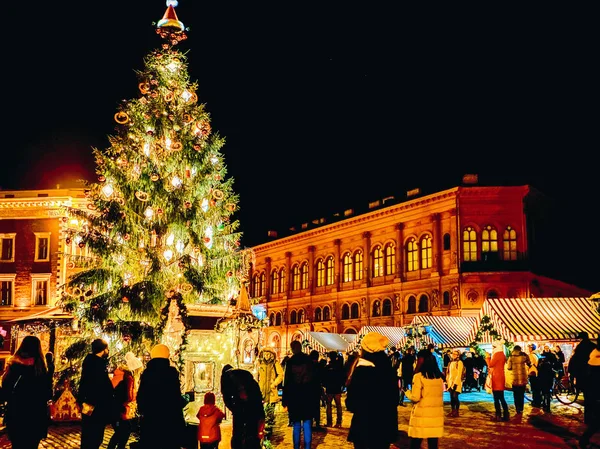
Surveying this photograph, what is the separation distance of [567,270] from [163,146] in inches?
1475

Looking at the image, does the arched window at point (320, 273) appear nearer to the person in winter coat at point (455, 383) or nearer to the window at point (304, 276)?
the window at point (304, 276)

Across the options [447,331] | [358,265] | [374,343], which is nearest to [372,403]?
[374,343]

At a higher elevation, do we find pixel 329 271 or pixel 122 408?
pixel 329 271

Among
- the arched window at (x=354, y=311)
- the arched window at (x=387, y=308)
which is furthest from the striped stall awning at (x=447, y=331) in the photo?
the arched window at (x=354, y=311)

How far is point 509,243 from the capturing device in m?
41.1

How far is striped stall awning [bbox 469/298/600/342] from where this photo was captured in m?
18.2

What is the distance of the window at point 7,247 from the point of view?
129ft

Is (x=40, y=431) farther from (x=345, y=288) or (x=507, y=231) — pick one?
(x=345, y=288)

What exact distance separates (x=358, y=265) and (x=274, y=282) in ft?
41.4

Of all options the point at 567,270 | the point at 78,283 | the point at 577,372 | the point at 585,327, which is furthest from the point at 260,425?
the point at 567,270

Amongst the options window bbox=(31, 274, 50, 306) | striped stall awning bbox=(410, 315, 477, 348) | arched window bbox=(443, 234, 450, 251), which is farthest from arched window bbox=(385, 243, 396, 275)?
window bbox=(31, 274, 50, 306)

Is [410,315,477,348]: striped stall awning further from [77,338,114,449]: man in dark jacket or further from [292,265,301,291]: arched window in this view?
[292,265,301,291]: arched window

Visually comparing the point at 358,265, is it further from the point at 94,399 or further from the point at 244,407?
the point at 244,407

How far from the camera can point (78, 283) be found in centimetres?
1552
